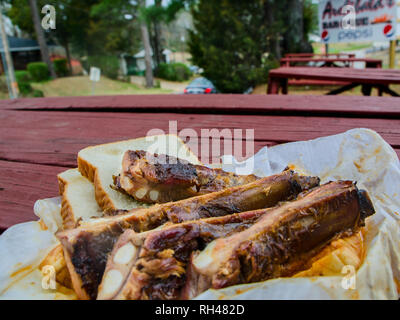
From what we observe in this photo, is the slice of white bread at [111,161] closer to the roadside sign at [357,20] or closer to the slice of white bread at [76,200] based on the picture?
the slice of white bread at [76,200]

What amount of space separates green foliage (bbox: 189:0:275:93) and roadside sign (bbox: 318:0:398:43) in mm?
3373

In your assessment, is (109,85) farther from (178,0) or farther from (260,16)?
(260,16)

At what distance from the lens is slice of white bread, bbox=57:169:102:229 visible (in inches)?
46.4

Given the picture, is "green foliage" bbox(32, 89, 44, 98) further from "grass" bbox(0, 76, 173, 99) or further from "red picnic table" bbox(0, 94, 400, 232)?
"red picnic table" bbox(0, 94, 400, 232)

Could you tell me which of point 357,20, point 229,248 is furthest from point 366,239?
point 357,20

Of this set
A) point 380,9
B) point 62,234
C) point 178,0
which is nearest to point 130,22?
point 178,0

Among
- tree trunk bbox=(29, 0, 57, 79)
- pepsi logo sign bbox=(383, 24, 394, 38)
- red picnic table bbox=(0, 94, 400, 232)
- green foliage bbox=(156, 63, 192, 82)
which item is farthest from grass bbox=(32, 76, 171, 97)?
red picnic table bbox=(0, 94, 400, 232)

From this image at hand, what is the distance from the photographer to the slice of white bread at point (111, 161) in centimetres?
125

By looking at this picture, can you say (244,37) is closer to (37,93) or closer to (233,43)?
(233,43)

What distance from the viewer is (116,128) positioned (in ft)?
7.75

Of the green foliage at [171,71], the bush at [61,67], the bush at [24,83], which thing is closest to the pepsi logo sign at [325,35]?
the bush at [24,83]

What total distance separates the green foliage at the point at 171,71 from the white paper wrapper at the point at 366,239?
101ft

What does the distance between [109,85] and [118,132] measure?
25660mm

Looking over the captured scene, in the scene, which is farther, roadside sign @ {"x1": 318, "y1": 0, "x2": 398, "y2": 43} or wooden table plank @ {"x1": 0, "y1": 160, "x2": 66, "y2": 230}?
roadside sign @ {"x1": 318, "y1": 0, "x2": 398, "y2": 43}
